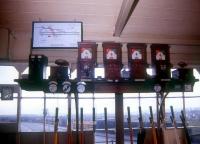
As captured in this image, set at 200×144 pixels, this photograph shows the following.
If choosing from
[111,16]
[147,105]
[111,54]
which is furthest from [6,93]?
[111,54]

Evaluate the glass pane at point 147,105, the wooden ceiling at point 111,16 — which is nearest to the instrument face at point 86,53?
the glass pane at point 147,105

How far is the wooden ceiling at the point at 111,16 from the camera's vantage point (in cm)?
516

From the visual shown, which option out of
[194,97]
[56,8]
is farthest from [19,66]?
[194,97]

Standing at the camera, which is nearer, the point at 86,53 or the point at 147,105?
the point at 86,53

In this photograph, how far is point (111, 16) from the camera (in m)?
5.81

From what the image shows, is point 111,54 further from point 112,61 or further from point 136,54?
point 136,54

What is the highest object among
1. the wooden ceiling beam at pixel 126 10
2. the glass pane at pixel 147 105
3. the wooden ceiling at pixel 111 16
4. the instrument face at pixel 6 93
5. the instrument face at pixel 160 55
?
the wooden ceiling at pixel 111 16

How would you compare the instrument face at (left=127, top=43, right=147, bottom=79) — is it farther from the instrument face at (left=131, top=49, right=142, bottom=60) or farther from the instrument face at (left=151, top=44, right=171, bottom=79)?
the instrument face at (left=151, top=44, right=171, bottom=79)

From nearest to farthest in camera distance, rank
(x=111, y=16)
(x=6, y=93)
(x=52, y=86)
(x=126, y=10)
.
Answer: (x=52, y=86)
(x=126, y=10)
(x=111, y=16)
(x=6, y=93)

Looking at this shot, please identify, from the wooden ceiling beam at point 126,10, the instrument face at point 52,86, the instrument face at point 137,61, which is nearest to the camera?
the instrument face at point 52,86

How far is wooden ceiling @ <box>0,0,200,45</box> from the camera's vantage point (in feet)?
16.9

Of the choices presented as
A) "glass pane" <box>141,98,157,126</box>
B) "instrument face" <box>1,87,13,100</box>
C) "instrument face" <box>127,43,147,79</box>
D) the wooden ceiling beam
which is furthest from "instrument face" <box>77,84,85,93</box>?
"instrument face" <box>1,87,13,100</box>

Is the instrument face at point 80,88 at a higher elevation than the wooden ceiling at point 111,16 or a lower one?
lower

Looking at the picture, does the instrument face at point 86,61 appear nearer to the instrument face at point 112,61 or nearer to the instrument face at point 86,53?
the instrument face at point 86,53
